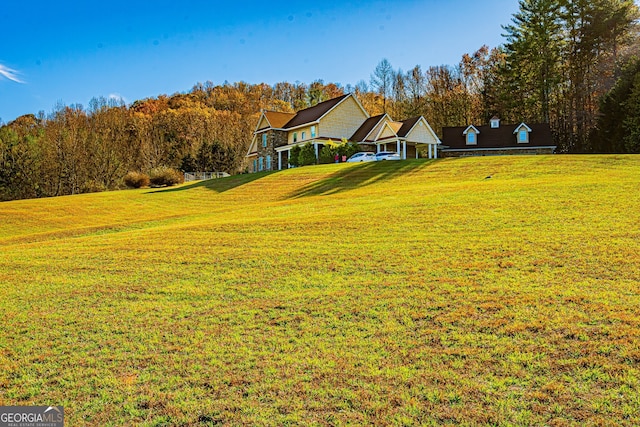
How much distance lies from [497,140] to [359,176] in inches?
892

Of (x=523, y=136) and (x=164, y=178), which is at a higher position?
Answer: (x=523, y=136)

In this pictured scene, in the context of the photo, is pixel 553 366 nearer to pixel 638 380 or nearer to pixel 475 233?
pixel 638 380

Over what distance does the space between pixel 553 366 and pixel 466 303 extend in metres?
1.88

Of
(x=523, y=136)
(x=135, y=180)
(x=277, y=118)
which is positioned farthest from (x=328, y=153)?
(x=523, y=136)

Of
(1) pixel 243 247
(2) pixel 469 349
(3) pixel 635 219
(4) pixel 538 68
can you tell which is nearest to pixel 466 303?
(2) pixel 469 349

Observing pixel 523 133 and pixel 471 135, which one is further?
pixel 471 135

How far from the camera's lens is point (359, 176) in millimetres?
29188

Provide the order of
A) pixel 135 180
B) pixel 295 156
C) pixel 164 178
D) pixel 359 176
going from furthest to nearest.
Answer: pixel 164 178 → pixel 135 180 → pixel 295 156 → pixel 359 176

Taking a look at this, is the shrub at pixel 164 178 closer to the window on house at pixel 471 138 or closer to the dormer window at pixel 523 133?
the window on house at pixel 471 138

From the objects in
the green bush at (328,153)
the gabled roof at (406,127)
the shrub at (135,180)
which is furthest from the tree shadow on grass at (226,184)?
the gabled roof at (406,127)

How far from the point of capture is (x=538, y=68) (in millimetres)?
49438
